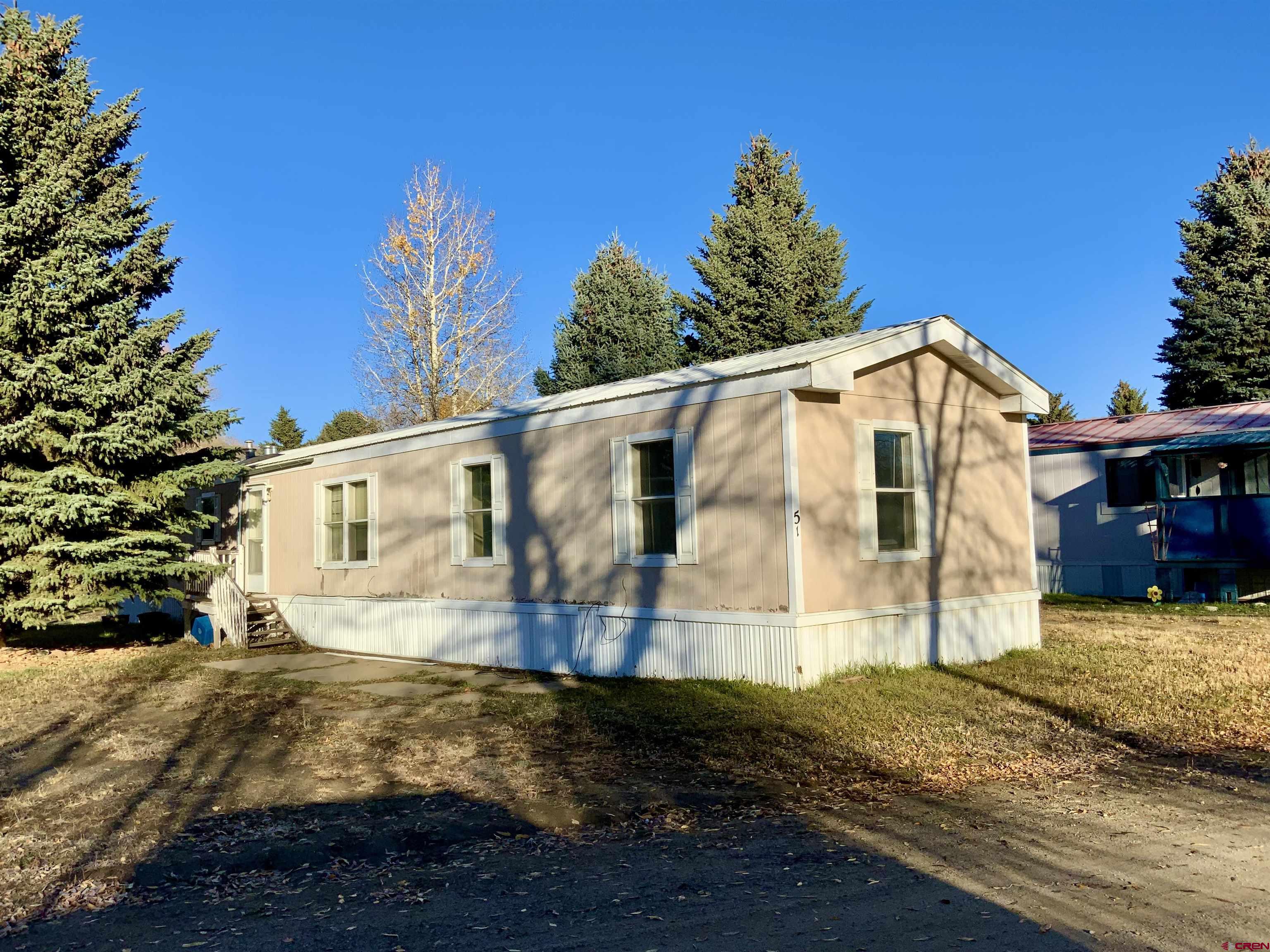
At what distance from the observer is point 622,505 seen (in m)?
11.0

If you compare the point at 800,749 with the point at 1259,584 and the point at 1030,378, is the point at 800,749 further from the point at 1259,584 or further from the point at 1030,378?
the point at 1259,584

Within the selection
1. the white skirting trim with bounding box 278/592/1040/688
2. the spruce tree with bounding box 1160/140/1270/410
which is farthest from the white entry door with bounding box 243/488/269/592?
the spruce tree with bounding box 1160/140/1270/410

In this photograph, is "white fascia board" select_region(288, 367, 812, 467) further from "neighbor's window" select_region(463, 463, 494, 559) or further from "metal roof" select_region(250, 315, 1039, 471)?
"neighbor's window" select_region(463, 463, 494, 559)

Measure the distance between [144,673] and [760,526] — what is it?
837cm

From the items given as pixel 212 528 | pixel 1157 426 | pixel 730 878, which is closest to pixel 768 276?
pixel 1157 426

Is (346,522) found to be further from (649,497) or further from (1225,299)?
(1225,299)

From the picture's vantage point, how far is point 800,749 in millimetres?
7371

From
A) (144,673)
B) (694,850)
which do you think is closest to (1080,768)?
(694,850)

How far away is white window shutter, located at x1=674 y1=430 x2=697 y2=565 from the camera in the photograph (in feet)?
33.9

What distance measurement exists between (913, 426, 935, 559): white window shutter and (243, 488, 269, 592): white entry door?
37.2 ft

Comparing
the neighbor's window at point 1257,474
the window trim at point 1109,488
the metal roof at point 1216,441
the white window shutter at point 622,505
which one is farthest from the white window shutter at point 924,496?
the window trim at point 1109,488

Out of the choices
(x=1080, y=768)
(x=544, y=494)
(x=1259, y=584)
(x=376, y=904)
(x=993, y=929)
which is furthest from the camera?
(x=1259, y=584)

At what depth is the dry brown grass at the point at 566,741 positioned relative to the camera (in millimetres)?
6266

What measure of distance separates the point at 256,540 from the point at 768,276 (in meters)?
19.5
